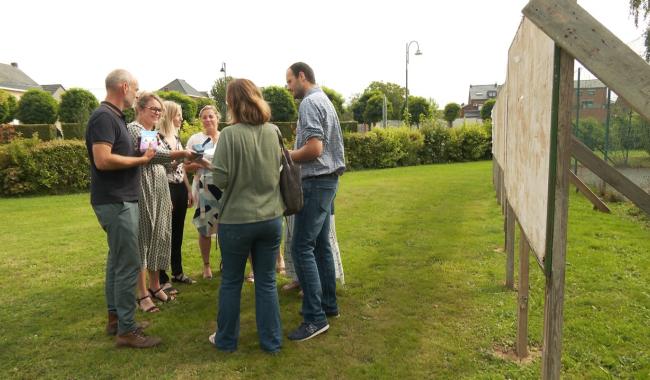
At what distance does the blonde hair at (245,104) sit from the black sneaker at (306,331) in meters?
1.68

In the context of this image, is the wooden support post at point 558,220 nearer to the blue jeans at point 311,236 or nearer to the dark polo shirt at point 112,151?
the blue jeans at point 311,236

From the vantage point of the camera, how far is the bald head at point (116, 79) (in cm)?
346

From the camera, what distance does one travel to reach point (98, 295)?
4969 mm

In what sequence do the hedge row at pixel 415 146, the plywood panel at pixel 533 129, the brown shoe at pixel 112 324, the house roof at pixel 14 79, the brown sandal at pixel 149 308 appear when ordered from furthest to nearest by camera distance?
the house roof at pixel 14 79
the hedge row at pixel 415 146
the brown sandal at pixel 149 308
the brown shoe at pixel 112 324
the plywood panel at pixel 533 129

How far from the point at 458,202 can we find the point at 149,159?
8298 millimetres

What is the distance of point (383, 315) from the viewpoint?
4.27 meters

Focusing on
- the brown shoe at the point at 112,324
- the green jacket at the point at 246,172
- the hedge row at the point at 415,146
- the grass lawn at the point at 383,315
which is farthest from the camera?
the hedge row at the point at 415,146

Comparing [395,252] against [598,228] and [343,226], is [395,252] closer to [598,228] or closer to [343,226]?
[343,226]

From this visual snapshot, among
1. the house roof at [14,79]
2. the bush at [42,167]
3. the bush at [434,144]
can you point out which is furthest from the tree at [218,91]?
the bush at [42,167]

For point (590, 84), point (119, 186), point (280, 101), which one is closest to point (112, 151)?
point (119, 186)

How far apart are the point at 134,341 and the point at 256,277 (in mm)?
1097

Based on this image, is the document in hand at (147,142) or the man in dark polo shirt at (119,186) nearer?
the man in dark polo shirt at (119,186)

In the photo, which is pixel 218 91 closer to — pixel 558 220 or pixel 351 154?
pixel 351 154

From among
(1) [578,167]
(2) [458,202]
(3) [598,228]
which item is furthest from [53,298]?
(1) [578,167]
